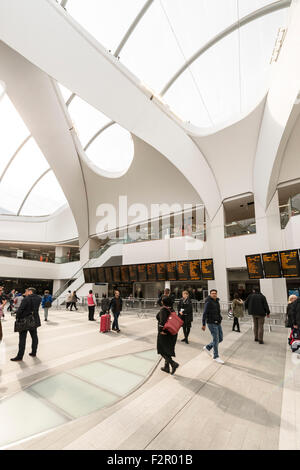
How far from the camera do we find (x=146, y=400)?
11.4 feet

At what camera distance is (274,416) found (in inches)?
120

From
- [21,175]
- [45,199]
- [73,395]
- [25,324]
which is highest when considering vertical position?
[21,175]

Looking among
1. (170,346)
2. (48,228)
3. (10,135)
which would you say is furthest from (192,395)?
(48,228)

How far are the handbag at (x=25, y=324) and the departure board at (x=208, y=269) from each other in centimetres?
1053

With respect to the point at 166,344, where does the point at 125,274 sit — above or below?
above

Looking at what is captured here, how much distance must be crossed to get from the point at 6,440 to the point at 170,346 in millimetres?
2868

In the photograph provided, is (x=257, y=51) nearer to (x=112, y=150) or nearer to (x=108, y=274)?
(x=112, y=150)

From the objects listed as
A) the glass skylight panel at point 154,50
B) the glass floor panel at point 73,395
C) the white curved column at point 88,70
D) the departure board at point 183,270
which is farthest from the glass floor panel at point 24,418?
the glass skylight panel at point 154,50

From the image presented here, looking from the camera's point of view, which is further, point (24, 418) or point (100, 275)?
point (100, 275)

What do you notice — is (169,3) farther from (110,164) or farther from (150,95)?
(110,164)

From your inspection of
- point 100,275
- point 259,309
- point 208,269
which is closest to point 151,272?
point 208,269

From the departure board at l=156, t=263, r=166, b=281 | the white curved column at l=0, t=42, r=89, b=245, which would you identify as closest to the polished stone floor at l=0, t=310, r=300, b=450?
the departure board at l=156, t=263, r=166, b=281

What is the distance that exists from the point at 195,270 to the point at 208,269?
88 centimetres

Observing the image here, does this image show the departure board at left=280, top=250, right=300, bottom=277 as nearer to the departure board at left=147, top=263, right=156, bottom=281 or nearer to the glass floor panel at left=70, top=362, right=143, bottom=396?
the departure board at left=147, top=263, right=156, bottom=281
